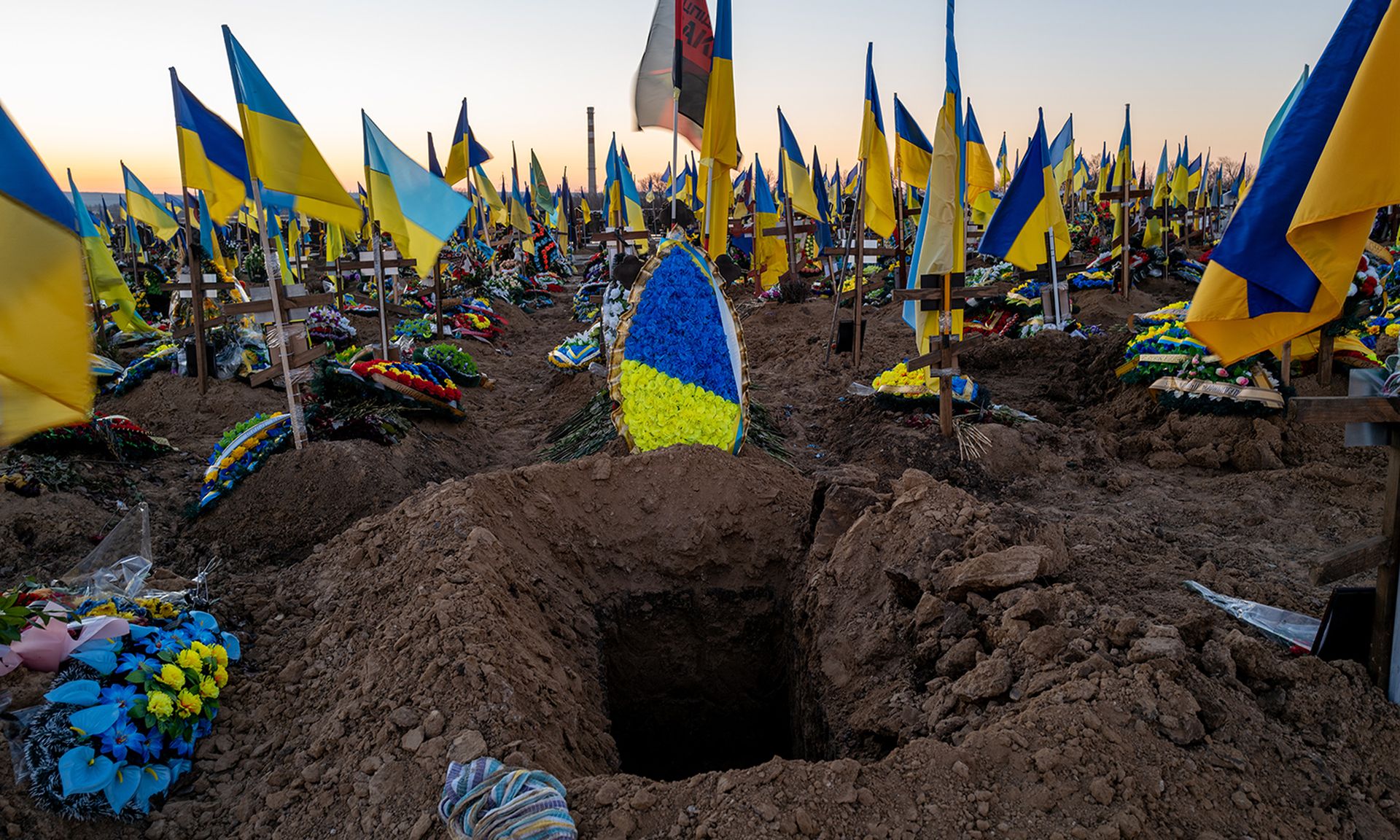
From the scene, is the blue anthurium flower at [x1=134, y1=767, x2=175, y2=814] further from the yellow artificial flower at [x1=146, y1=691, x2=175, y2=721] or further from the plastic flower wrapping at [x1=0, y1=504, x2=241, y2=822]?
the yellow artificial flower at [x1=146, y1=691, x2=175, y2=721]

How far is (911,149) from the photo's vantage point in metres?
10.2

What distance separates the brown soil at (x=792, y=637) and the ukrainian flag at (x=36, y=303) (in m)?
1.26

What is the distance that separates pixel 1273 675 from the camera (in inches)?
109

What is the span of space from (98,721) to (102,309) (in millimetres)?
13097

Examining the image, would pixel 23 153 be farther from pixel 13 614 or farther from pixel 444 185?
pixel 444 185

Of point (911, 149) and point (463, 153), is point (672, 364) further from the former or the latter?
point (463, 153)

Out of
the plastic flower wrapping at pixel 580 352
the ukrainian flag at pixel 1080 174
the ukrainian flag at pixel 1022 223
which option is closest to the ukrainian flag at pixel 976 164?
the ukrainian flag at pixel 1022 223

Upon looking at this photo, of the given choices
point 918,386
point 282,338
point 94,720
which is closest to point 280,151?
point 282,338

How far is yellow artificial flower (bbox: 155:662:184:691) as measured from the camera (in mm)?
3052

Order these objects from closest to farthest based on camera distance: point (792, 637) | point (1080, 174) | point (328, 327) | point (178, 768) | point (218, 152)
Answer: point (178, 768), point (792, 637), point (218, 152), point (328, 327), point (1080, 174)

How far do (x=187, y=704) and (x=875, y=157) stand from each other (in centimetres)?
926

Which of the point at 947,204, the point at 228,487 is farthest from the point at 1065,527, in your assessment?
the point at 228,487

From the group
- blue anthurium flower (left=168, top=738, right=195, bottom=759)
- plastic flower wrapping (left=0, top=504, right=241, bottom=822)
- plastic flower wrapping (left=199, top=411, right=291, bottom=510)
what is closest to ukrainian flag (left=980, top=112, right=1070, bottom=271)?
plastic flower wrapping (left=199, top=411, right=291, bottom=510)

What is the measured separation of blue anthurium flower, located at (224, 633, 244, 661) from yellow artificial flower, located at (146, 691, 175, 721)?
0.57 m
